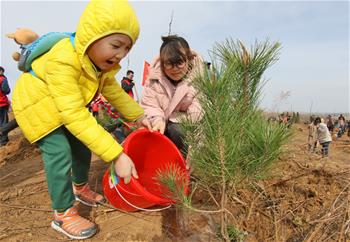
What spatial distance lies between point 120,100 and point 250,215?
945 millimetres

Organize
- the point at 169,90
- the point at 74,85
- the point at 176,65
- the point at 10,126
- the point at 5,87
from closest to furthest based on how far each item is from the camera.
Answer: the point at 74,85
the point at 176,65
the point at 169,90
the point at 10,126
the point at 5,87

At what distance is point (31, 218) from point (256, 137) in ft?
4.44

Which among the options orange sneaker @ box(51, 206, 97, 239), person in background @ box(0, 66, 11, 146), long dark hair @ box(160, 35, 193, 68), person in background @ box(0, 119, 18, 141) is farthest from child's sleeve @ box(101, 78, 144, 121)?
person in background @ box(0, 66, 11, 146)

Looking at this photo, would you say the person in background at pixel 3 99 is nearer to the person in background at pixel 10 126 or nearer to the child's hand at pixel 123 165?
the person in background at pixel 10 126

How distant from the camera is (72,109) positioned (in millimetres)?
1158

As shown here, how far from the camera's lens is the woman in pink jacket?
A: 1.71 metres

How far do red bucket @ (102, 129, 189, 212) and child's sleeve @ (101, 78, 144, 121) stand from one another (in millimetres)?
113

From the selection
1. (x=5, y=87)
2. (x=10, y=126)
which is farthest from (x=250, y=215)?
(x=5, y=87)

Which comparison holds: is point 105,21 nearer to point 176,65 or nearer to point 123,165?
point 123,165

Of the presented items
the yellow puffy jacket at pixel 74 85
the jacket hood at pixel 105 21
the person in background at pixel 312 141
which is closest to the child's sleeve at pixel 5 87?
the yellow puffy jacket at pixel 74 85

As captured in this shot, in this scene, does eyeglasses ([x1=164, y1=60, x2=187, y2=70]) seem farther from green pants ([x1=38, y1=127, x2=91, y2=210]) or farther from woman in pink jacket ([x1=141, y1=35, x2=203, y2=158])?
green pants ([x1=38, y1=127, x2=91, y2=210])

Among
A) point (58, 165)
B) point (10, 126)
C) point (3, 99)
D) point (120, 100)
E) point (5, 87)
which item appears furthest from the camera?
point (3, 99)

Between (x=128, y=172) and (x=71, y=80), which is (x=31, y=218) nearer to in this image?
(x=128, y=172)

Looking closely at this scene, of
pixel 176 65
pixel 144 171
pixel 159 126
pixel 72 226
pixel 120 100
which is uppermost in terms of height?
pixel 176 65
